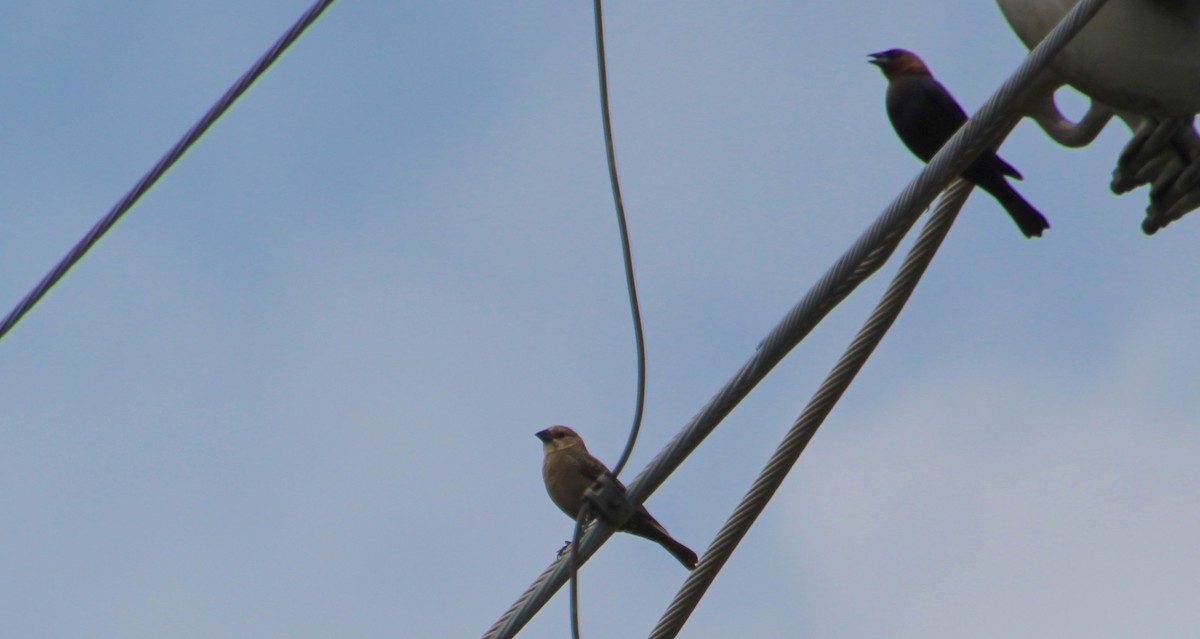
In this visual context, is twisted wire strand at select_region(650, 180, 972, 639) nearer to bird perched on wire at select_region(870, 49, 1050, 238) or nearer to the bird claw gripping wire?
the bird claw gripping wire

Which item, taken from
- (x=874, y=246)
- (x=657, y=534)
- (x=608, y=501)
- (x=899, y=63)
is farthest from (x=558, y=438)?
(x=874, y=246)

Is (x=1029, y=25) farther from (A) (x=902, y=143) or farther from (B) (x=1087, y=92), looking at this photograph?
(A) (x=902, y=143)

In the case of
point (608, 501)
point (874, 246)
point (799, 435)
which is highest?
point (874, 246)

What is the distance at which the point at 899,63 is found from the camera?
562cm

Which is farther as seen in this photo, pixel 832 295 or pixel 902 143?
pixel 902 143

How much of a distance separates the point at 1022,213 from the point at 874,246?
7.20ft

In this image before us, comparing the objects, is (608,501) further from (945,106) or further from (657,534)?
(657,534)

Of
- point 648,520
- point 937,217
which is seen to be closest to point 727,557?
point 937,217

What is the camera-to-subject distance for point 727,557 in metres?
3.11

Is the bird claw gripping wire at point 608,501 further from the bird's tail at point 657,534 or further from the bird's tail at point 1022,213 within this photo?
the bird's tail at point 657,534

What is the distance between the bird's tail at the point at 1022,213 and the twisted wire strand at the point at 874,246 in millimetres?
1721

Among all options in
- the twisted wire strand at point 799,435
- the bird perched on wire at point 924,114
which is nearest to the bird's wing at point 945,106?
the bird perched on wire at point 924,114

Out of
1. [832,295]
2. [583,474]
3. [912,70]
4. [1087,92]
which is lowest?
[583,474]

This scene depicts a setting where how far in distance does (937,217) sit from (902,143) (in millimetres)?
2167
